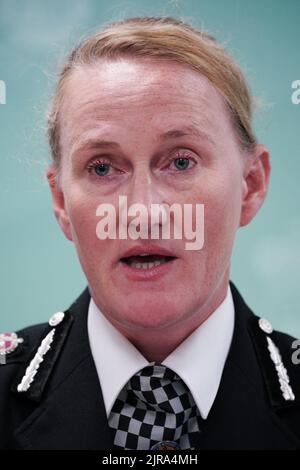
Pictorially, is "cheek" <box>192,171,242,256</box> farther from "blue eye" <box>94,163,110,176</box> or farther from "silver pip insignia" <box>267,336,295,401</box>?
"silver pip insignia" <box>267,336,295,401</box>

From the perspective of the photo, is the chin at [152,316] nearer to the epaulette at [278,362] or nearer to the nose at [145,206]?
the nose at [145,206]

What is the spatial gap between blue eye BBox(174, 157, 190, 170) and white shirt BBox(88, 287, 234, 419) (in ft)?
1.40

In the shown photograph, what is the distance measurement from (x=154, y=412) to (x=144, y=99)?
794 mm

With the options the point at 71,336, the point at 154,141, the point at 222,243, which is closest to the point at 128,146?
the point at 154,141

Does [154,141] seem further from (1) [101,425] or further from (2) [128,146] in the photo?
(1) [101,425]

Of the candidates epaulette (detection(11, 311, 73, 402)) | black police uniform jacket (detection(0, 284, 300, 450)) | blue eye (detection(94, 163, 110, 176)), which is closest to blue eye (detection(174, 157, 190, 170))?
blue eye (detection(94, 163, 110, 176))

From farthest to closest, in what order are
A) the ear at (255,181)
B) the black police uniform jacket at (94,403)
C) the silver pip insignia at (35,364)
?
the ear at (255,181) → the silver pip insignia at (35,364) → the black police uniform jacket at (94,403)

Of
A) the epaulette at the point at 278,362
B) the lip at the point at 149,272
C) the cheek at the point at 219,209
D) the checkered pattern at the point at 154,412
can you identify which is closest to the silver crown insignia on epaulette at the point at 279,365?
the epaulette at the point at 278,362

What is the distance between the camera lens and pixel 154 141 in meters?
1.59

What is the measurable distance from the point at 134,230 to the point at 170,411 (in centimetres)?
47

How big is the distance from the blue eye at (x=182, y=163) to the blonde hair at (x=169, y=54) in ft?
0.76

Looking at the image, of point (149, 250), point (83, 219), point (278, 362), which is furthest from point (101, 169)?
point (278, 362)

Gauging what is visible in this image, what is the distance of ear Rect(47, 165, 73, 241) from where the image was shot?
6.20 ft

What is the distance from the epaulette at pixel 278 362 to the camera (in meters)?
1.73
